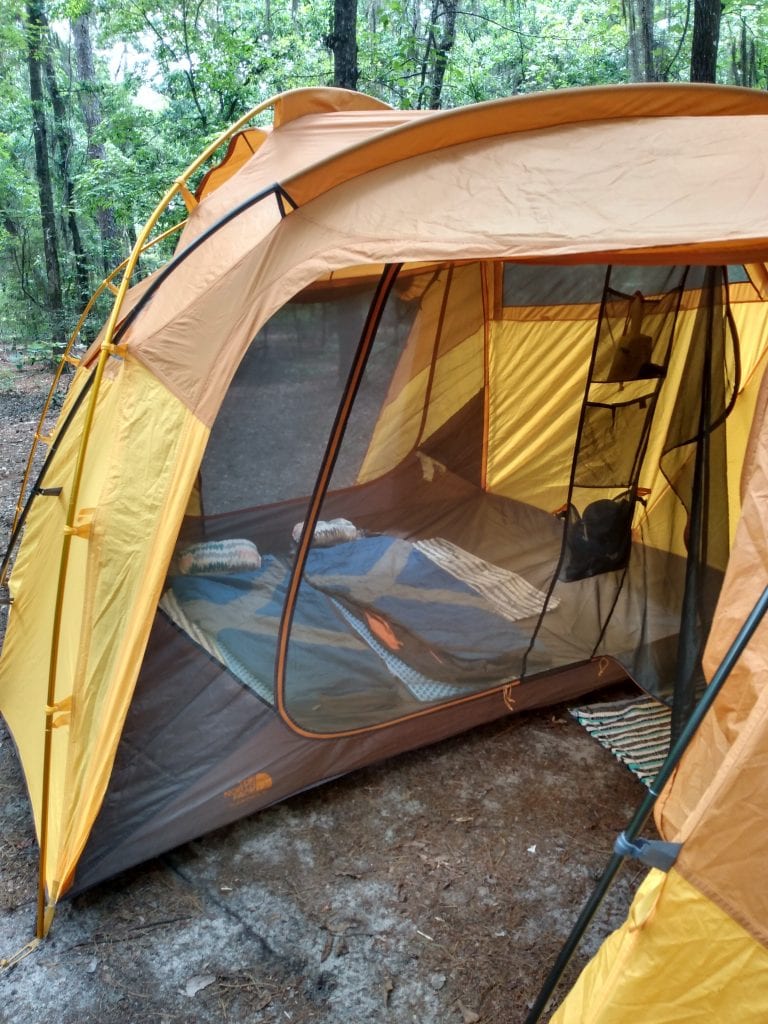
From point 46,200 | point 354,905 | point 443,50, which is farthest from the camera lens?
point 46,200

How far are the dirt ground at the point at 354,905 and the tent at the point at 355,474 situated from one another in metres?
0.12

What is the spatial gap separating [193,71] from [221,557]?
652 centimetres

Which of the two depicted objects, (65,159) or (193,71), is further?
(65,159)

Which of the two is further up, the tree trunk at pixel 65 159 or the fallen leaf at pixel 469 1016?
the tree trunk at pixel 65 159

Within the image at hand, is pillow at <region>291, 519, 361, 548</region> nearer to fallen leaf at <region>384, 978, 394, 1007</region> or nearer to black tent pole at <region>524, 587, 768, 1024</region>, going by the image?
fallen leaf at <region>384, 978, 394, 1007</region>

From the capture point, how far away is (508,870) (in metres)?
2.37

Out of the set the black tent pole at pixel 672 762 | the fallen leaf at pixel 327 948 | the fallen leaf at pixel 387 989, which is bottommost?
the fallen leaf at pixel 387 989

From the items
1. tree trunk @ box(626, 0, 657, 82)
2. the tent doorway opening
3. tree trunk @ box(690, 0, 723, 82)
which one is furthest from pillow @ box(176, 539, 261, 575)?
tree trunk @ box(626, 0, 657, 82)

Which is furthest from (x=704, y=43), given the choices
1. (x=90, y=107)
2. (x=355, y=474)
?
(x=90, y=107)

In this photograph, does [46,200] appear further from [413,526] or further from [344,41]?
[413,526]

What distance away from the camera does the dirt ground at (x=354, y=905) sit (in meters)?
1.97

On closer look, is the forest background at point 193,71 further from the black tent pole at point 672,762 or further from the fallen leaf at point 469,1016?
the fallen leaf at point 469,1016

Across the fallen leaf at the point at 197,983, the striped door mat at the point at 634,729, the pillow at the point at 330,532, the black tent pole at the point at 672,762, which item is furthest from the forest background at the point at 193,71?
the fallen leaf at the point at 197,983

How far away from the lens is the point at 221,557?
2686 mm
